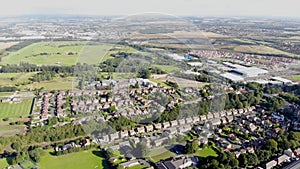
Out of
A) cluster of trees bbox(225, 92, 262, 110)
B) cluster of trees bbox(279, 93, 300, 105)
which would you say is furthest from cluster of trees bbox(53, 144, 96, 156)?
cluster of trees bbox(279, 93, 300, 105)

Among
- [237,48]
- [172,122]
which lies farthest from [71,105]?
[237,48]

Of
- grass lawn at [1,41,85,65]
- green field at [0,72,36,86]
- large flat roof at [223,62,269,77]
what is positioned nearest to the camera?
green field at [0,72,36,86]

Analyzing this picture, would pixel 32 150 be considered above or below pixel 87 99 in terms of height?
below

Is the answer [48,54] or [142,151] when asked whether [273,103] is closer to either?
[142,151]

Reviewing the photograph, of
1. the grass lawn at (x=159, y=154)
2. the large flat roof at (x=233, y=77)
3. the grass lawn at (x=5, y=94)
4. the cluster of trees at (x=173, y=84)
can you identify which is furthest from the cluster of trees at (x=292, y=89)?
the grass lawn at (x=5, y=94)

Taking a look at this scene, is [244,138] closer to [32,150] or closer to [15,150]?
[32,150]

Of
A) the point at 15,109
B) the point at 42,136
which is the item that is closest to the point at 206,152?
the point at 42,136

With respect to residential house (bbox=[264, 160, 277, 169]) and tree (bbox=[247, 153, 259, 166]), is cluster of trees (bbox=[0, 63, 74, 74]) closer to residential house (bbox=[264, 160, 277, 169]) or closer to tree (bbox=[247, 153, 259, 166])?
tree (bbox=[247, 153, 259, 166])
